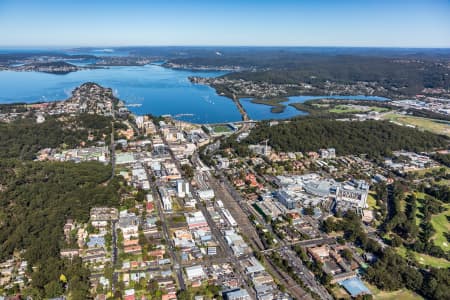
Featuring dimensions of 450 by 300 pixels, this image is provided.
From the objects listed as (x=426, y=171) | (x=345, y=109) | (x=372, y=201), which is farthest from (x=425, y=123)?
(x=372, y=201)

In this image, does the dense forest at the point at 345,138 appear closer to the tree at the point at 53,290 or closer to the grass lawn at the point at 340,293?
the grass lawn at the point at 340,293

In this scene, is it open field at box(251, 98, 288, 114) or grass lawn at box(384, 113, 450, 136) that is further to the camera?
open field at box(251, 98, 288, 114)

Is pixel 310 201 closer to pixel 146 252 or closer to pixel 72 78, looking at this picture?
pixel 146 252

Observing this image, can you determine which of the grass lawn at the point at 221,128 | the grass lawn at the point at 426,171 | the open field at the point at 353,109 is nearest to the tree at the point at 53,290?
the grass lawn at the point at 221,128

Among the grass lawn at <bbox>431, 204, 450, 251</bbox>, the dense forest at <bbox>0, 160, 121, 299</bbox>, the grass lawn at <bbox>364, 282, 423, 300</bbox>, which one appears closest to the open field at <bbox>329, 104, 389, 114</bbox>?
the grass lawn at <bbox>431, 204, 450, 251</bbox>

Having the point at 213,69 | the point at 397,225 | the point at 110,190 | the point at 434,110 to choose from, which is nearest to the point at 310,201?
the point at 397,225

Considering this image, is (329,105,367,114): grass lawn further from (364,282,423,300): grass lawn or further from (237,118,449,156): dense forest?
(364,282,423,300): grass lawn

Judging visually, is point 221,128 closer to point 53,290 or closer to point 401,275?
point 401,275
